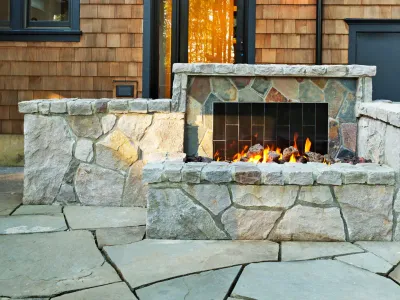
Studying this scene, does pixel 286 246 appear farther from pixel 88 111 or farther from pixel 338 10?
pixel 338 10

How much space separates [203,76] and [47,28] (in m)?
3.03

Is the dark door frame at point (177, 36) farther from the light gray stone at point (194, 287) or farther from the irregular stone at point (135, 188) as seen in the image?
the light gray stone at point (194, 287)

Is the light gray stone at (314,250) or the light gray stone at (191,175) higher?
the light gray stone at (191,175)

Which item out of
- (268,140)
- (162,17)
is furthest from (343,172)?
(162,17)

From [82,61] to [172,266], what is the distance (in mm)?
4491

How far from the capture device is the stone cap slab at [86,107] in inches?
167

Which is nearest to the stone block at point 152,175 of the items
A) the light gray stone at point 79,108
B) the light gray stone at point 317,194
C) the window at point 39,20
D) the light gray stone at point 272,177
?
the light gray stone at point 272,177

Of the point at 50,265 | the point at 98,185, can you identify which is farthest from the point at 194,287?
the point at 98,185

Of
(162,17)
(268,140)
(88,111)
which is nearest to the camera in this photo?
(88,111)

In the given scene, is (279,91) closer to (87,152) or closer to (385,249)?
(87,152)

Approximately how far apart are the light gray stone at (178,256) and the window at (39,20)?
13.9ft

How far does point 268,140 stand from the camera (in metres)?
4.60

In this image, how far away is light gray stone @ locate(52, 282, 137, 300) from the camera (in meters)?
2.39

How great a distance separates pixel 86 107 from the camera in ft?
14.0
